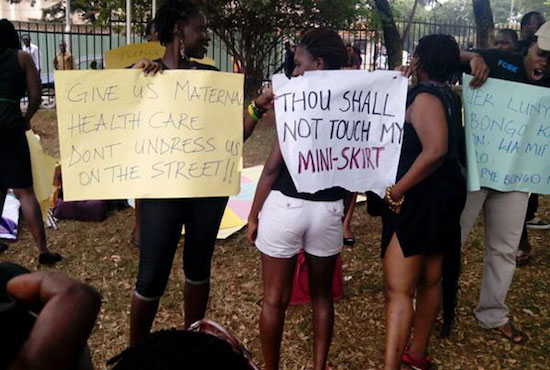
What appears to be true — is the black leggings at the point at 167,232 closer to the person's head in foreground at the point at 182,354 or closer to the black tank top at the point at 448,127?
the black tank top at the point at 448,127

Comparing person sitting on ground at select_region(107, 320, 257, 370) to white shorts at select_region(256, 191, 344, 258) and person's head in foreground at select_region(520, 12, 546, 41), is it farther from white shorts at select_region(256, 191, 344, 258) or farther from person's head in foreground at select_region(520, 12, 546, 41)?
person's head in foreground at select_region(520, 12, 546, 41)

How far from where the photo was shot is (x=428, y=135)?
2.45 m

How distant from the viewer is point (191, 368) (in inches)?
47.9

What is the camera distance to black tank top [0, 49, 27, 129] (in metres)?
3.80

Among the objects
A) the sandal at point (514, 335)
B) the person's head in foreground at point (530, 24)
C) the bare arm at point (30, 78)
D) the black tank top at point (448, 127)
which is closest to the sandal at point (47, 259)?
the bare arm at point (30, 78)

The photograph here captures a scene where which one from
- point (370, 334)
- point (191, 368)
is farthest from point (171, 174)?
point (370, 334)

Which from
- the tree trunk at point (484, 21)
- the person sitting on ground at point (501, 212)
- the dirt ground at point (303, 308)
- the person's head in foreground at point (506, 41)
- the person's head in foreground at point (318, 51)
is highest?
the tree trunk at point (484, 21)

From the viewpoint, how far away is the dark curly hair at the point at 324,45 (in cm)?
242

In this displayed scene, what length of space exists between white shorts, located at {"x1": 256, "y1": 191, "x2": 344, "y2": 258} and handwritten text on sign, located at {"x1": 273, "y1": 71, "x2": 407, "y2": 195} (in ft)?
0.33

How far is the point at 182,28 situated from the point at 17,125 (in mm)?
1969

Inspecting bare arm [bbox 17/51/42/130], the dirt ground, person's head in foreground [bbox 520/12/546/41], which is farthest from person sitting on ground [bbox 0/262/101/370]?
person's head in foreground [bbox 520/12/546/41]

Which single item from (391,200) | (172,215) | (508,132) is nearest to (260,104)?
(172,215)

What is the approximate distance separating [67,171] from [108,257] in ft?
7.01

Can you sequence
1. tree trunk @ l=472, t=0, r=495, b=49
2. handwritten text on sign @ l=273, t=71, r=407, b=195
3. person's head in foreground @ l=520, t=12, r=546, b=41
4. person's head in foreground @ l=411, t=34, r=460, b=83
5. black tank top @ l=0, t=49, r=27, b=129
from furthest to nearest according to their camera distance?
1. tree trunk @ l=472, t=0, r=495, b=49
2. person's head in foreground @ l=520, t=12, r=546, b=41
3. black tank top @ l=0, t=49, r=27, b=129
4. person's head in foreground @ l=411, t=34, r=460, b=83
5. handwritten text on sign @ l=273, t=71, r=407, b=195
